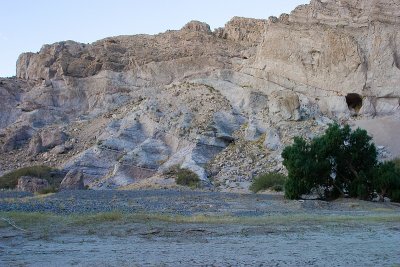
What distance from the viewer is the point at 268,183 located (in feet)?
128

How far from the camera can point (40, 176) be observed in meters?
45.7

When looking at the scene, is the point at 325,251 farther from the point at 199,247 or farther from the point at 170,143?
the point at 170,143

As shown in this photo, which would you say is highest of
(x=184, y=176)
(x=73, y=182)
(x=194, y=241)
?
(x=184, y=176)

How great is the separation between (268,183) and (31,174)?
805 inches

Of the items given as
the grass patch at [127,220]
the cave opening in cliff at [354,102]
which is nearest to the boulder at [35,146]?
the cave opening in cliff at [354,102]

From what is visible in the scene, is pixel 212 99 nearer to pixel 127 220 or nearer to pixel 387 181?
pixel 387 181

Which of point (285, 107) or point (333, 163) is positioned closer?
point (333, 163)

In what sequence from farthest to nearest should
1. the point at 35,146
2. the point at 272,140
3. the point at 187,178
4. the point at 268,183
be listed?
the point at 35,146
the point at 272,140
the point at 187,178
the point at 268,183

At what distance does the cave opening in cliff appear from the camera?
175 feet

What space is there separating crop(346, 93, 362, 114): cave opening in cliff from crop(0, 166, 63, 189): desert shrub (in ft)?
92.0

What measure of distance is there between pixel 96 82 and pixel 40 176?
77.2ft

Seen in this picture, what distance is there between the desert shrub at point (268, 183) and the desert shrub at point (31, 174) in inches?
656

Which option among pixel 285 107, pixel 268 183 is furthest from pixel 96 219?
pixel 285 107

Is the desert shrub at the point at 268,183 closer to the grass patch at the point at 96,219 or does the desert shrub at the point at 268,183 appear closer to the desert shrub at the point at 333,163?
the desert shrub at the point at 333,163
